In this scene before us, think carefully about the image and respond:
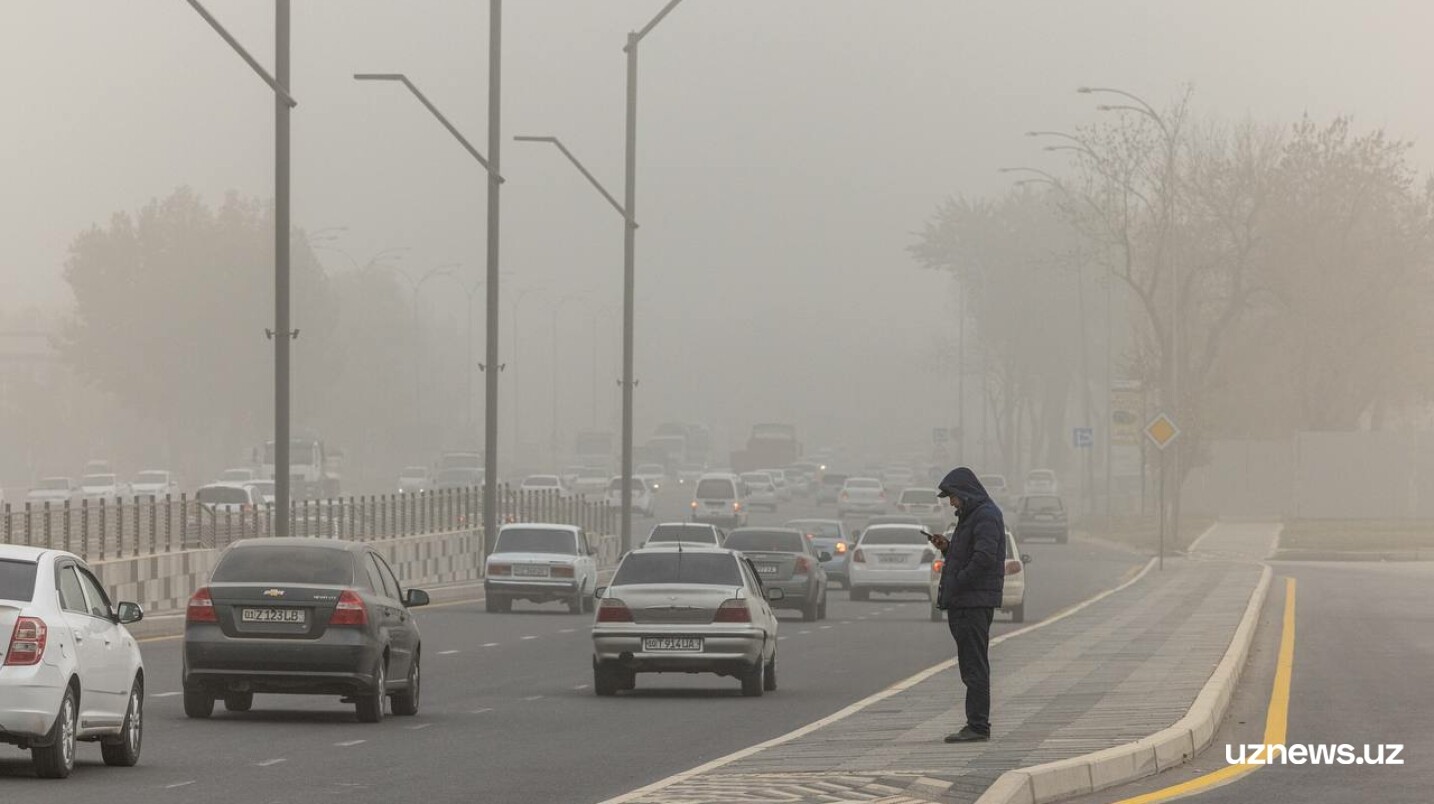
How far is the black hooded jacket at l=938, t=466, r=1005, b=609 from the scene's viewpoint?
56.3ft

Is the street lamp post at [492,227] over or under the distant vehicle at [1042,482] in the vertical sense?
over

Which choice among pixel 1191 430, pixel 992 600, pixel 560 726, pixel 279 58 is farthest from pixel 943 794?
pixel 1191 430

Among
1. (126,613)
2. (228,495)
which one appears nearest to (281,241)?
(126,613)

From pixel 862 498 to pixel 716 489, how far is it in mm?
13870

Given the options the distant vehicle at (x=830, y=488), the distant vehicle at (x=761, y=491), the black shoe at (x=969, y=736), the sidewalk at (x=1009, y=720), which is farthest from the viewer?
the distant vehicle at (x=830, y=488)

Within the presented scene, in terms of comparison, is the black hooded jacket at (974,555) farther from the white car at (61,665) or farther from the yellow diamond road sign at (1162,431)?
the yellow diamond road sign at (1162,431)

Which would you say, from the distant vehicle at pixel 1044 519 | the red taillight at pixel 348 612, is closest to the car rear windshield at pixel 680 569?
the red taillight at pixel 348 612

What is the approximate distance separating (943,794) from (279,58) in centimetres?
2117

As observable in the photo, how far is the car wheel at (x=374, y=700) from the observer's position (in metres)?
21.7

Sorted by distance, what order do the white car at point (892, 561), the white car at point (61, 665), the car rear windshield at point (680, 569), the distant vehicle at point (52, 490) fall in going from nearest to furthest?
the white car at point (61, 665) < the car rear windshield at point (680, 569) < the white car at point (892, 561) < the distant vehicle at point (52, 490)

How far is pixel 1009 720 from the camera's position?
19.3 m

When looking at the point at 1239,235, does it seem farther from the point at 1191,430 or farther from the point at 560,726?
the point at 560,726

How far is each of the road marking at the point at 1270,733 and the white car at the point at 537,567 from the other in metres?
13.8

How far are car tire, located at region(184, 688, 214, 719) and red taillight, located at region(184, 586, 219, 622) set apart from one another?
620 mm
